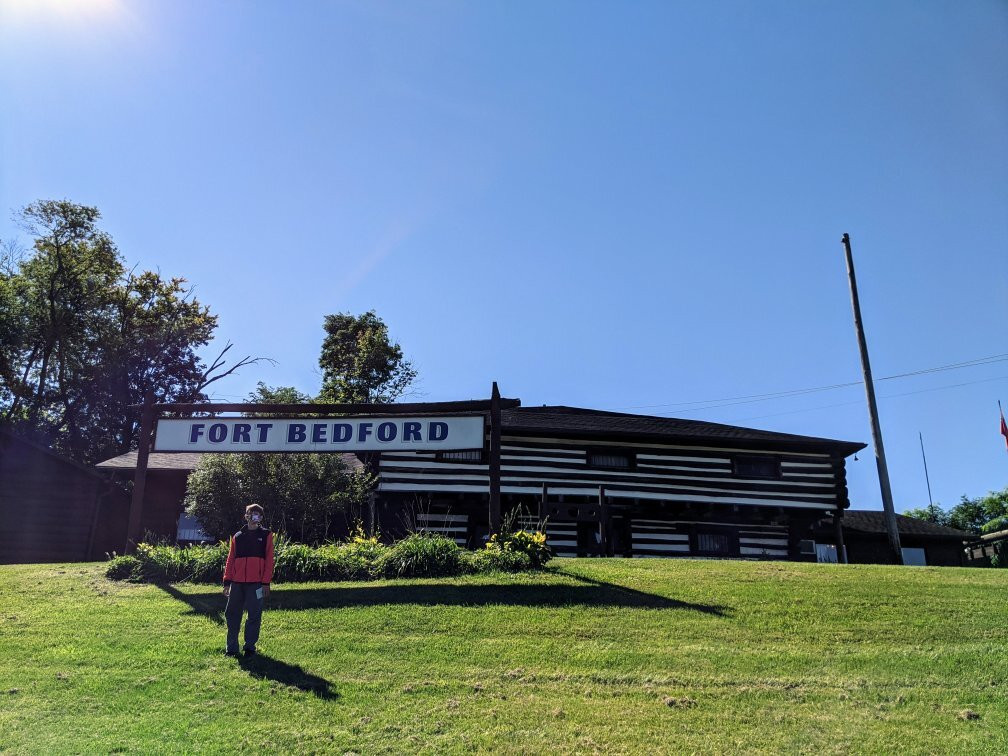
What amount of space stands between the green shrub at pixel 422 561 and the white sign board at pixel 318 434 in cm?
166

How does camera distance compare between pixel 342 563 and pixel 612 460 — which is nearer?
pixel 342 563

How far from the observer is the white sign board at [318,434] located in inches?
521

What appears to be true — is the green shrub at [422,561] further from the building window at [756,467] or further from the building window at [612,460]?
the building window at [756,467]

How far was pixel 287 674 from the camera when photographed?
25.6ft

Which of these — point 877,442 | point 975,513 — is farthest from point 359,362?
point 975,513

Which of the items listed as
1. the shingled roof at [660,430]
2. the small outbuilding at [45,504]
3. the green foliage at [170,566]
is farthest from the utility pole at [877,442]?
the small outbuilding at [45,504]

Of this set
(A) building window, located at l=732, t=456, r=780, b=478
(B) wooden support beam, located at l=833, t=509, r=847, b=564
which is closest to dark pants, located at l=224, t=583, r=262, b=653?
(A) building window, located at l=732, t=456, r=780, b=478

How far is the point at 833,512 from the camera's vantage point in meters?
26.1

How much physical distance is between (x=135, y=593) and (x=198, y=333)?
36.1m

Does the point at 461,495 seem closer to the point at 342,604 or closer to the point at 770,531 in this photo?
the point at 770,531

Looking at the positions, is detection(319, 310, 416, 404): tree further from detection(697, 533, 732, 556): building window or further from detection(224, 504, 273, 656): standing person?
detection(224, 504, 273, 656): standing person

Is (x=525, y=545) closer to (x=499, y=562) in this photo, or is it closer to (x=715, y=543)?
(x=499, y=562)

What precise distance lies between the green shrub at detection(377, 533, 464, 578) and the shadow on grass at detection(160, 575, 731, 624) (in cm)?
92

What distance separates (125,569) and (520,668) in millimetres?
7970
